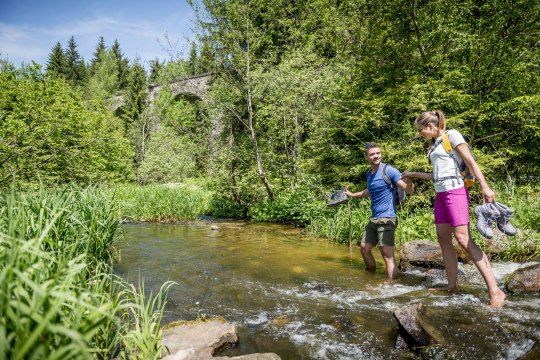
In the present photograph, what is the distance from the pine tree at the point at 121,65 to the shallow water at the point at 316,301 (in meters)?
50.0

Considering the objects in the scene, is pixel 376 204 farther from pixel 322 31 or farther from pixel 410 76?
pixel 322 31

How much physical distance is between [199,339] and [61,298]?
1.85 m

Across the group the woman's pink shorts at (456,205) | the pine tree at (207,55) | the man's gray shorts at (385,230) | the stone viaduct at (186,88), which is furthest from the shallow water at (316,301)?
the stone viaduct at (186,88)

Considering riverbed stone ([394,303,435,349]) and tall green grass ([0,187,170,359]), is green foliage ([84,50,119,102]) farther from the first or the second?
riverbed stone ([394,303,435,349])

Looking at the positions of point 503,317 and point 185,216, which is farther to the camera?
point 185,216

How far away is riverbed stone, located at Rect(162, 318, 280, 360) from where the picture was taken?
8.63ft

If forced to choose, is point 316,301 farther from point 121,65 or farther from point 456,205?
point 121,65

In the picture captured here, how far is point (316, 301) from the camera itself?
4.16 metres

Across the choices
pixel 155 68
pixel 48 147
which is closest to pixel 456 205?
pixel 48 147

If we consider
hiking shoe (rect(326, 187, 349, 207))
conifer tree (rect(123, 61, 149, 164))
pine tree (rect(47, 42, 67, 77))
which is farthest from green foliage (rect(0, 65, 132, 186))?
pine tree (rect(47, 42, 67, 77))

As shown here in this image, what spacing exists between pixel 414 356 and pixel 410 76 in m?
8.27

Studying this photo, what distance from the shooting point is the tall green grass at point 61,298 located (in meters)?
1.29

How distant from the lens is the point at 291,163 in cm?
1284

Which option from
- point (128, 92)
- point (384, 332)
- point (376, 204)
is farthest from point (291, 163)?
point (128, 92)
